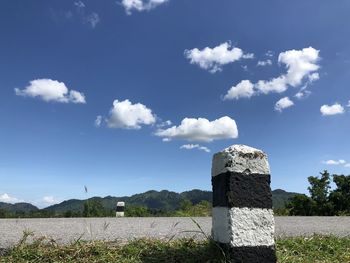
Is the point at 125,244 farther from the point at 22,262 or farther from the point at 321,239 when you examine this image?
the point at 321,239

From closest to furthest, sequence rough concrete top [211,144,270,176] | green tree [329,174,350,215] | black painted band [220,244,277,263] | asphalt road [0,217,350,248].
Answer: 1. black painted band [220,244,277,263]
2. rough concrete top [211,144,270,176]
3. asphalt road [0,217,350,248]
4. green tree [329,174,350,215]

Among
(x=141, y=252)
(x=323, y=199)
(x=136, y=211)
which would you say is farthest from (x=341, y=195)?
(x=141, y=252)

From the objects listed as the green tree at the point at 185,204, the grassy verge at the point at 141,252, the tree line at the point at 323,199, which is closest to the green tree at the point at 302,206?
the tree line at the point at 323,199

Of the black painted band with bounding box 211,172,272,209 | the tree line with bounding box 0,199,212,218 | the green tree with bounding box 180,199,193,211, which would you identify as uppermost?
the green tree with bounding box 180,199,193,211

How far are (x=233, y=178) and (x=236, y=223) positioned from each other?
418 mm

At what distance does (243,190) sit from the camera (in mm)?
4270

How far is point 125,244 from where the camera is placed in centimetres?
A: 509

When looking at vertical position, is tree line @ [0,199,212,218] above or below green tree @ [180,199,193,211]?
below

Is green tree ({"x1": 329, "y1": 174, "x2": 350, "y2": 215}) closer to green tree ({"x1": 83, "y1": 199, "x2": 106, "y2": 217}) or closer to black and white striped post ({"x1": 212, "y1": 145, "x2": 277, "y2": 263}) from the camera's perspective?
green tree ({"x1": 83, "y1": 199, "x2": 106, "y2": 217})

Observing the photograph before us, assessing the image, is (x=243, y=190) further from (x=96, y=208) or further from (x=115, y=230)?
(x=96, y=208)

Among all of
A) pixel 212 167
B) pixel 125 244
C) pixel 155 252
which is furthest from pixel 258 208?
pixel 125 244

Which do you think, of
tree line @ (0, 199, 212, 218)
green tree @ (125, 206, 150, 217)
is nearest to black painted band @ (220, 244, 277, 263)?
tree line @ (0, 199, 212, 218)

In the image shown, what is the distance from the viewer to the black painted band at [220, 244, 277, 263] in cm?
417

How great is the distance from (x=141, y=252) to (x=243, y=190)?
1.37 metres
